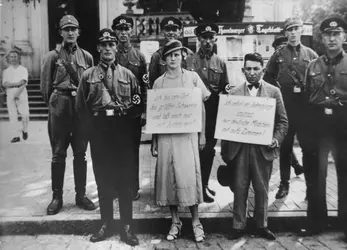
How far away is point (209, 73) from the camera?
5.15 meters

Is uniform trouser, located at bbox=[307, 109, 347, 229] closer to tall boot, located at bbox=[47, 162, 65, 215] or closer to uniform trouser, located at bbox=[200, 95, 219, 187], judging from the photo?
uniform trouser, located at bbox=[200, 95, 219, 187]

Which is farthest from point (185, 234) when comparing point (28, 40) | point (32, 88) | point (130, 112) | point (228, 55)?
point (28, 40)

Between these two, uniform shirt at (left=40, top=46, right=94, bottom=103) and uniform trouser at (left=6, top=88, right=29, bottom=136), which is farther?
uniform trouser at (left=6, top=88, right=29, bottom=136)

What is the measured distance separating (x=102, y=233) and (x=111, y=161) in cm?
80

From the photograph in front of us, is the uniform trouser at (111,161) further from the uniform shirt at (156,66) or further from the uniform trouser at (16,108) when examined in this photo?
the uniform trouser at (16,108)

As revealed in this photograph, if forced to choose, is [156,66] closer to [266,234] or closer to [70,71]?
[70,71]

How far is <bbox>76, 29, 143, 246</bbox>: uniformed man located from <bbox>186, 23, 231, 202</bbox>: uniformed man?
1.16 meters

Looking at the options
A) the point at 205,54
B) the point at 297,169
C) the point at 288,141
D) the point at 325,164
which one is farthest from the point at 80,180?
the point at 297,169

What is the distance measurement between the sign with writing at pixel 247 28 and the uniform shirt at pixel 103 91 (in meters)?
3.38

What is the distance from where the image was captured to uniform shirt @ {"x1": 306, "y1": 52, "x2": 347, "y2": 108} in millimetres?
4293

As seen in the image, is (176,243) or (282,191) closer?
(176,243)

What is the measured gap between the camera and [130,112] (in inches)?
178

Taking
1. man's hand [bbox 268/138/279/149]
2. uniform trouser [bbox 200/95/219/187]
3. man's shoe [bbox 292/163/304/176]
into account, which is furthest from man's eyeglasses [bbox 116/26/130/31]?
man's shoe [bbox 292/163/304/176]

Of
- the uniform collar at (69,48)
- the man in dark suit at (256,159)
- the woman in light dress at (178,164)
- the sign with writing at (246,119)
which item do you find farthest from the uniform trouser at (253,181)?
the uniform collar at (69,48)
